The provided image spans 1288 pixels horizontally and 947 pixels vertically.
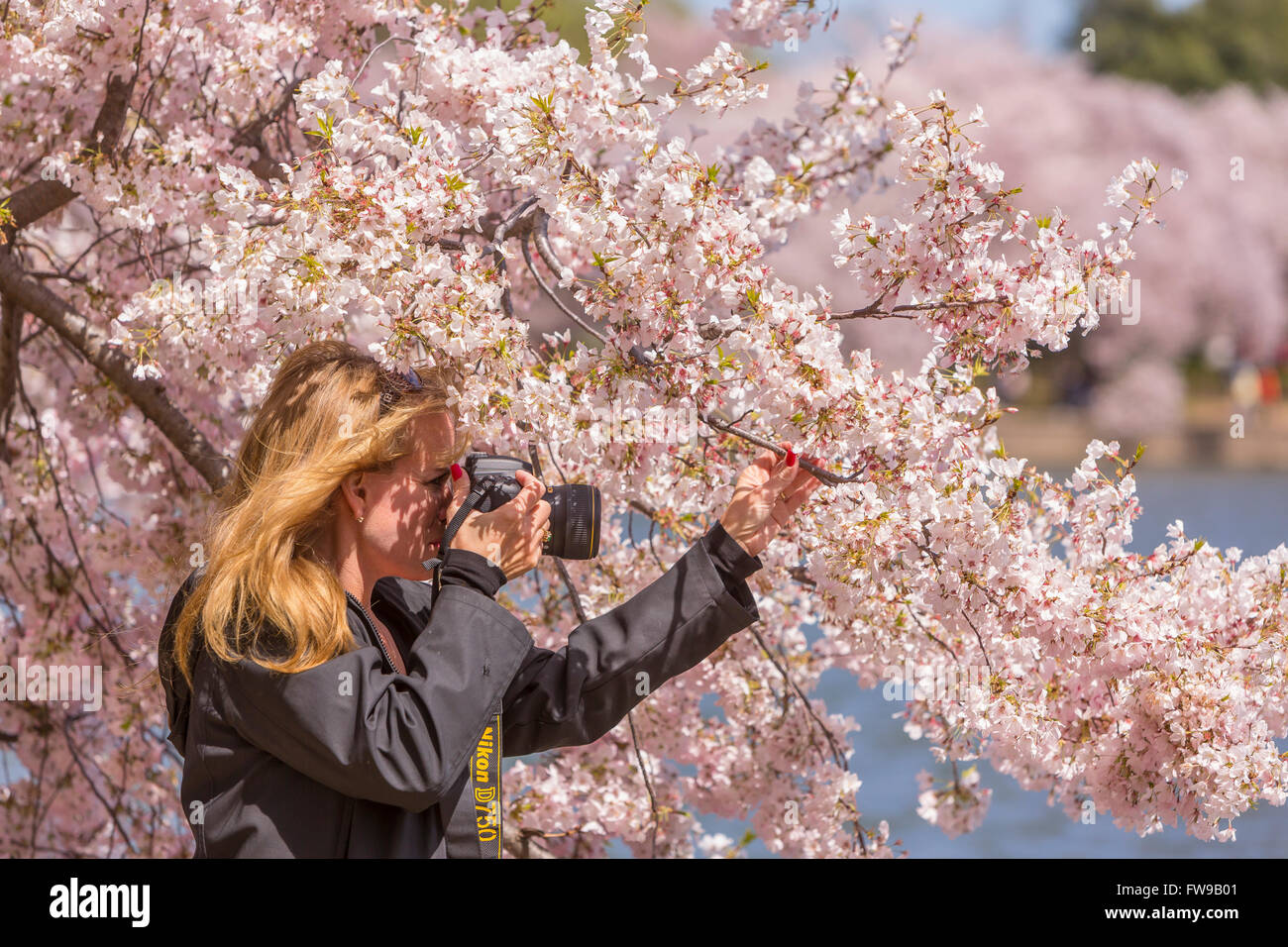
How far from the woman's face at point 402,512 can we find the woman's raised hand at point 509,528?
34 mm

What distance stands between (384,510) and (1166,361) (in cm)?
2708

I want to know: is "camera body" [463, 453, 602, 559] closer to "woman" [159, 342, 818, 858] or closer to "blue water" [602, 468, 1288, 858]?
"woman" [159, 342, 818, 858]

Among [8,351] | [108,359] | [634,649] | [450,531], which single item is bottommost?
[634,649]

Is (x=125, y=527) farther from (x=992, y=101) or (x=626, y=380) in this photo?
(x=992, y=101)

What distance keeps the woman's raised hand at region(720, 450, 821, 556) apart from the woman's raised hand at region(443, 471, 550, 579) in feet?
0.97

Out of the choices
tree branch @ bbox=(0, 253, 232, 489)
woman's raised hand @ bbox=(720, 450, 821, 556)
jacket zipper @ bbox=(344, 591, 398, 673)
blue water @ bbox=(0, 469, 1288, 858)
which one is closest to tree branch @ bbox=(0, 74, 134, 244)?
tree branch @ bbox=(0, 253, 232, 489)

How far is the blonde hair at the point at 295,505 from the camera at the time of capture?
2.04 m

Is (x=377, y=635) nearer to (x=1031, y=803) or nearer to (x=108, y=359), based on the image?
(x=108, y=359)

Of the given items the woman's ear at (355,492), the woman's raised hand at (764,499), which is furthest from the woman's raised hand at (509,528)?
the woman's raised hand at (764,499)

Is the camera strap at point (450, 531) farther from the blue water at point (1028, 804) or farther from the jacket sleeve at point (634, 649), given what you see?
the blue water at point (1028, 804)

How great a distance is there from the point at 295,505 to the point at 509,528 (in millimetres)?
325

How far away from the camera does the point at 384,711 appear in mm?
1970

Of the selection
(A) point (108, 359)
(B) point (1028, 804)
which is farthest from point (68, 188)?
(B) point (1028, 804)
